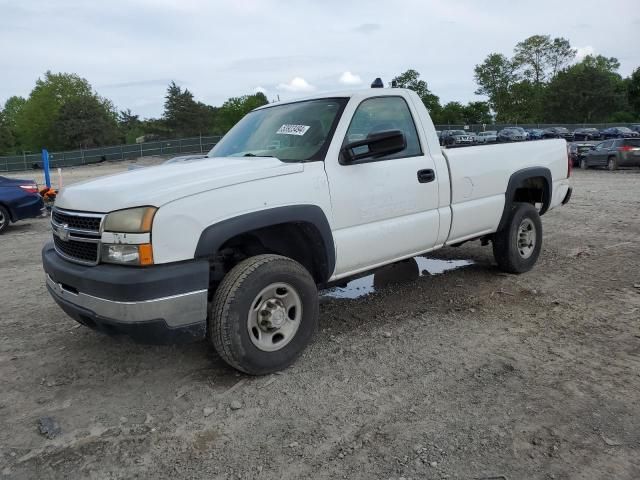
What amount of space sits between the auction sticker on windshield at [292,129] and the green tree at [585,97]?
8781 centimetres

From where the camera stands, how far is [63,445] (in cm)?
294

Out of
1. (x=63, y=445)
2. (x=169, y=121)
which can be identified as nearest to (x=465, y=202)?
(x=63, y=445)

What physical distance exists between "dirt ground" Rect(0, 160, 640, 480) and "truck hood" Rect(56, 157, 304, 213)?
1.28 metres

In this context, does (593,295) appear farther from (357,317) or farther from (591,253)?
(357,317)

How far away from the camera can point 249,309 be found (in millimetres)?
3398

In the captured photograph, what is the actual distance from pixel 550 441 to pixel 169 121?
80.9 metres

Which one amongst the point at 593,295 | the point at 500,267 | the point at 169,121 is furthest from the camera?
the point at 169,121

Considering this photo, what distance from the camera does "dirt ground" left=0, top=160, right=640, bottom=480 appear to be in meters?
2.71

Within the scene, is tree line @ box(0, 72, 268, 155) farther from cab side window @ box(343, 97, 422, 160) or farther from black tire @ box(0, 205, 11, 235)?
cab side window @ box(343, 97, 422, 160)

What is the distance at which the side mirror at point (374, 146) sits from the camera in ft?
12.4

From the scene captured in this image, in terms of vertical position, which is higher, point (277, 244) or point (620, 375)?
point (277, 244)

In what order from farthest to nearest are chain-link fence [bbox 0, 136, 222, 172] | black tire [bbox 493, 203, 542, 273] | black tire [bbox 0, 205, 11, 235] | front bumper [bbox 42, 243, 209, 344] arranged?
chain-link fence [bbox 0, 136, 222, 172] → black tire [bbox 0, 205, 11, 235] → black tire [bbox 493, 203, 542, 273] → front bumper [bbox 42, 243, 209, 344]

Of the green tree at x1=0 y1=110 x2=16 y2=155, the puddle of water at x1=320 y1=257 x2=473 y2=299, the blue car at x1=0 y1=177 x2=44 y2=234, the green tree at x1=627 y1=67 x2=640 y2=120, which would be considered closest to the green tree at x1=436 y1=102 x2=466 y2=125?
the green tree at x1=627 y1=67 x2=640 y2=120

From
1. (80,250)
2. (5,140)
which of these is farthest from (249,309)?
(5,140)
